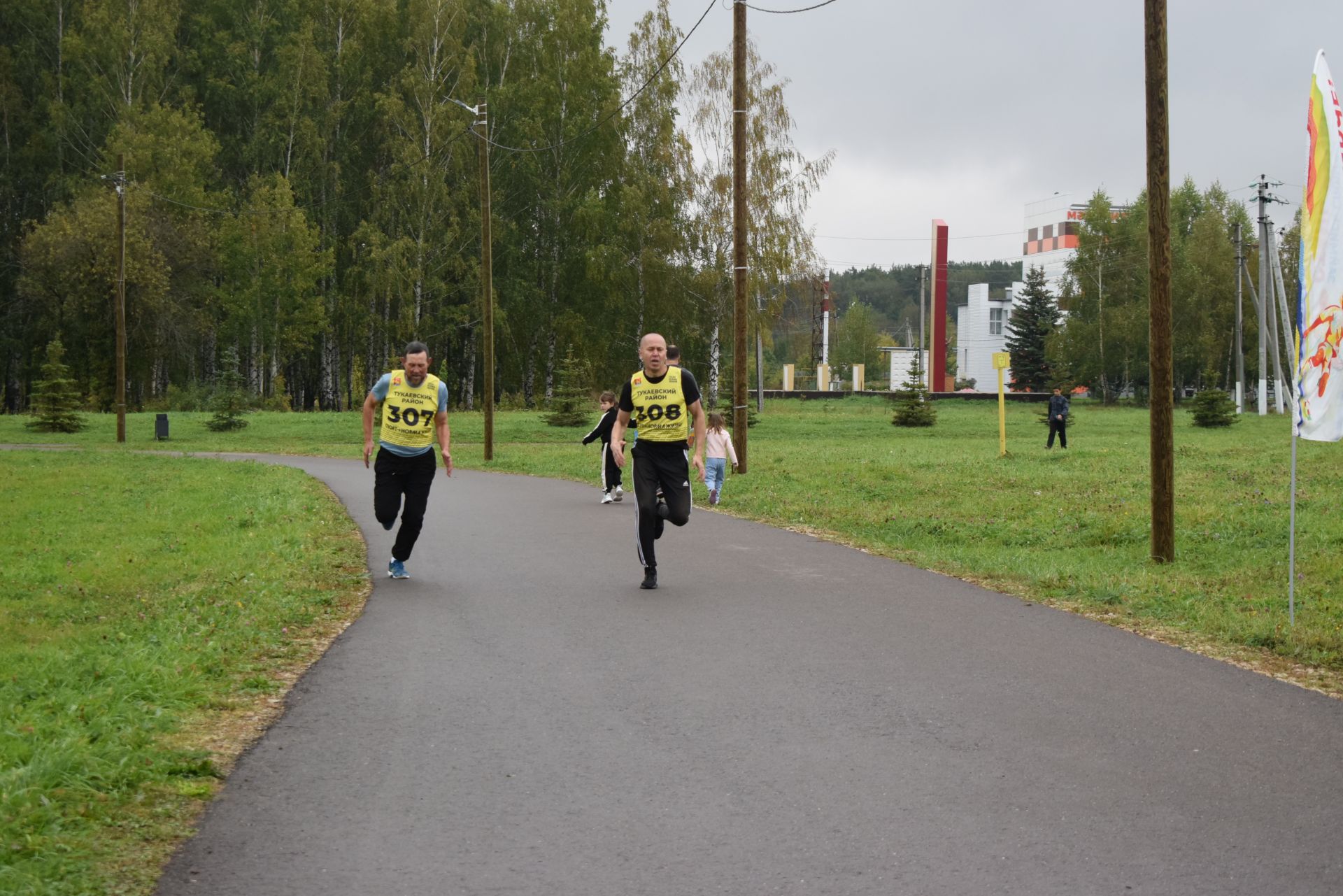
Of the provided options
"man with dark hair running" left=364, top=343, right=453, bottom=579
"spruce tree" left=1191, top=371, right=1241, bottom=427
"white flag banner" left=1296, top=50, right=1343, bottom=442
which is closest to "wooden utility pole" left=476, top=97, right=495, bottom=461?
"man with dark hair running" left=364, top=343, right=453, bottom=579

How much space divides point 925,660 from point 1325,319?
3.08 m

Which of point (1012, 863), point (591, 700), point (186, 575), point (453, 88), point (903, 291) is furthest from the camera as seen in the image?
point (903, 291)

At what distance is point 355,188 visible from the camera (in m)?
56.6

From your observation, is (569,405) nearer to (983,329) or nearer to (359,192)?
(359,192)

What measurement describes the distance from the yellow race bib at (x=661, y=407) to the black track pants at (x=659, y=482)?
9cm

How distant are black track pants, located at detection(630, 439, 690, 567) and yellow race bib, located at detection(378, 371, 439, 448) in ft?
5.80

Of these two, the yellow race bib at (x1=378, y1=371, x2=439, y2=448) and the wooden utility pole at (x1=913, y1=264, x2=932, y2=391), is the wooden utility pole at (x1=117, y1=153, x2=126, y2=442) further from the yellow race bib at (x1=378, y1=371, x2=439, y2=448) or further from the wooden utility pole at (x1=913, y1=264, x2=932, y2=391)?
the yellow race bib at (x1=378, y1=371, x2=439, y2=448)

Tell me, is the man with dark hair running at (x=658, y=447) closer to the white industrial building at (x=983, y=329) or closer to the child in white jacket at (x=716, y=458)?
the child in white jacket at (x=716, y=458)

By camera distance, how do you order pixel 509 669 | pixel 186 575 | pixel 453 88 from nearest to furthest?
pixel 509 669 < pixel 186 575 < pixel 453 88

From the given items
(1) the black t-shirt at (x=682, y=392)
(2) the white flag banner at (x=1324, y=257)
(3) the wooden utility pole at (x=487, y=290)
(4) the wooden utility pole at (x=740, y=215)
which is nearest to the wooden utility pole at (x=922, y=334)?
(3) the wooden utility pole at (x=487, y=290)

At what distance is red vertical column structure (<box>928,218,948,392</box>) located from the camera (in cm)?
8106


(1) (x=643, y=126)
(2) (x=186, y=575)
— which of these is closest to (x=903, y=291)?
(1) (x=643, y=126)

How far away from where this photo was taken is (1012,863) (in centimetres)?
428

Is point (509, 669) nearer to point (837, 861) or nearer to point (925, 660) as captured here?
point (925, 660)
